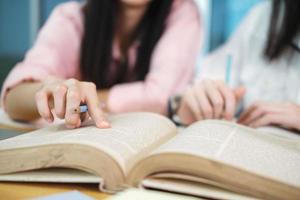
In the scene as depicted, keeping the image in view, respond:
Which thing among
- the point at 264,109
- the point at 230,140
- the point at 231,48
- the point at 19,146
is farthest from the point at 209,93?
the point at 231,48

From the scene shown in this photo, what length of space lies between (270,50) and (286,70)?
6cm

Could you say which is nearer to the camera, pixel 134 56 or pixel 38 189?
pixel 38 189

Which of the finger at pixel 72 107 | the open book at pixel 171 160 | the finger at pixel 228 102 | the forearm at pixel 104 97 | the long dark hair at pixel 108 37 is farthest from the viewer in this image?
the long dark hair at pixel 108 37

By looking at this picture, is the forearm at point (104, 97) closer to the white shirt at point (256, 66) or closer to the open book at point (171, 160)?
the white shirt at point (256, 66)

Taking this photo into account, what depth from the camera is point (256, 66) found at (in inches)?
43.6

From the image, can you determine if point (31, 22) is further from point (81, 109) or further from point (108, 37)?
point (81, 109)

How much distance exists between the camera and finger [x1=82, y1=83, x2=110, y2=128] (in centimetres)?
51

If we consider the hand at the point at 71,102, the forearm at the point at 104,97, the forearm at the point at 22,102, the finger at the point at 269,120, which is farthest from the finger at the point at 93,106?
the forearm at the point at 104,97

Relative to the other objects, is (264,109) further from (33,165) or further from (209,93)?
(33,165)

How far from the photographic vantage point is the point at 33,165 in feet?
1.43

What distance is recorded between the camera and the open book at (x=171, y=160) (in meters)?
0.38

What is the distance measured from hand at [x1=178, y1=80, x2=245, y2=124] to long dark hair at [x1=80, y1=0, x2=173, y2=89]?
34 centimetres

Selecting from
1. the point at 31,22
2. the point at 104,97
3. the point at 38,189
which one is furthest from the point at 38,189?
the point at 31,22

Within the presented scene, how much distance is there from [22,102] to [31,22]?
738mm
